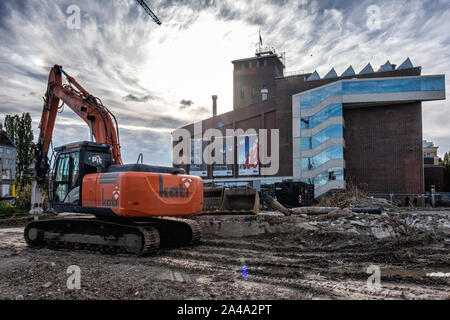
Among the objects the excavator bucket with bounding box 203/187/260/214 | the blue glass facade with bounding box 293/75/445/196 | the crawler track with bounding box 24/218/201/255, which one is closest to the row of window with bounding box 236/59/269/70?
the blue glass facade with bounding box 293/75/445/196

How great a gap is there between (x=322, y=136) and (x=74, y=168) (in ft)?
112

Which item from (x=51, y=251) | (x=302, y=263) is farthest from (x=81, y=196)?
(x=302, y=263)

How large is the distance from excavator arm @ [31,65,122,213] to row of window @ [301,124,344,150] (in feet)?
103

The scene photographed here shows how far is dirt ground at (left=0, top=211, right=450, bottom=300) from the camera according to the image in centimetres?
579

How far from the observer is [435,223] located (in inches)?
501

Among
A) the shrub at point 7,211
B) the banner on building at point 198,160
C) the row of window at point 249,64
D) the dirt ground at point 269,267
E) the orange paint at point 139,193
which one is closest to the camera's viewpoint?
the dirt ground at point 269,267

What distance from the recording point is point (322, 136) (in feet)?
132

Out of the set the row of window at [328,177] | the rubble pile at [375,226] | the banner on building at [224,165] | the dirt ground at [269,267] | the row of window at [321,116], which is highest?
the row of window at [321,116]

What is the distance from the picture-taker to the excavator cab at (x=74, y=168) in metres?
9.64

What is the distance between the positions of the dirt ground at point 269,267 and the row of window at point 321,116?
28.0 metres
